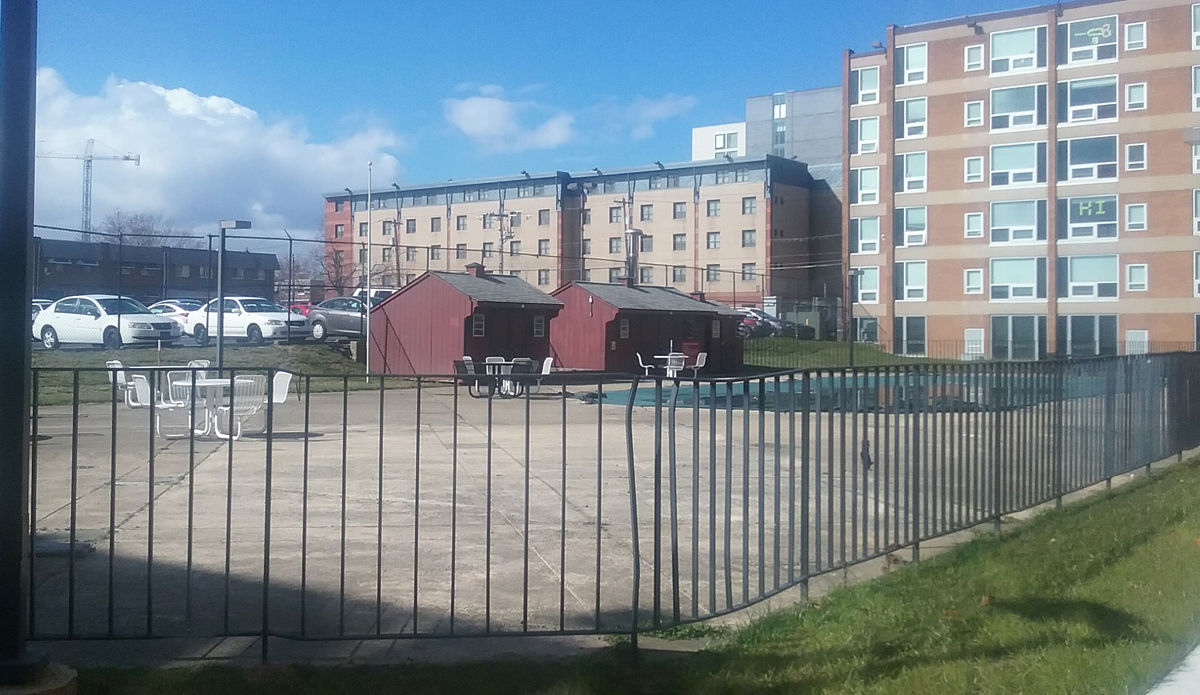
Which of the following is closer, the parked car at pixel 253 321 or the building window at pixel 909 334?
the parked car at pixel 253 321

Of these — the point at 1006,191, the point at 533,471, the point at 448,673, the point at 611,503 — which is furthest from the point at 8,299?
the point at 1006,191

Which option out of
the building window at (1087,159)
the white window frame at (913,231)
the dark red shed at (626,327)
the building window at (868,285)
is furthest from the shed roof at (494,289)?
the building window at (1087,159)

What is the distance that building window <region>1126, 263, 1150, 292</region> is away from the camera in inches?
1781

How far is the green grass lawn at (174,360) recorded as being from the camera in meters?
23.6

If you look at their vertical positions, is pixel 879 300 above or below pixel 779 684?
above

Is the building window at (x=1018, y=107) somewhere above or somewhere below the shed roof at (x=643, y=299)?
above

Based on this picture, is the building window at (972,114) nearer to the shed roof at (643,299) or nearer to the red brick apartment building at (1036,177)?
the red brick apartment building at (1036,177)

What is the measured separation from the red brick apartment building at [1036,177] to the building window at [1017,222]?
0.08m

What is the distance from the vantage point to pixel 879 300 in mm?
54031

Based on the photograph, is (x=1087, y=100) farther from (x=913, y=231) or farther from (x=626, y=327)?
(x=626, y=327)

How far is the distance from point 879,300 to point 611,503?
151 ft

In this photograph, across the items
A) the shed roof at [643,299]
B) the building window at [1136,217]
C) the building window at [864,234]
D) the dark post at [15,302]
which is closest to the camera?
the dark post at [15,302]

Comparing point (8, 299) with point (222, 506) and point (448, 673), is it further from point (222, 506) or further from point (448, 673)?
point (222, 506)

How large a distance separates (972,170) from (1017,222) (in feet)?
10.5
